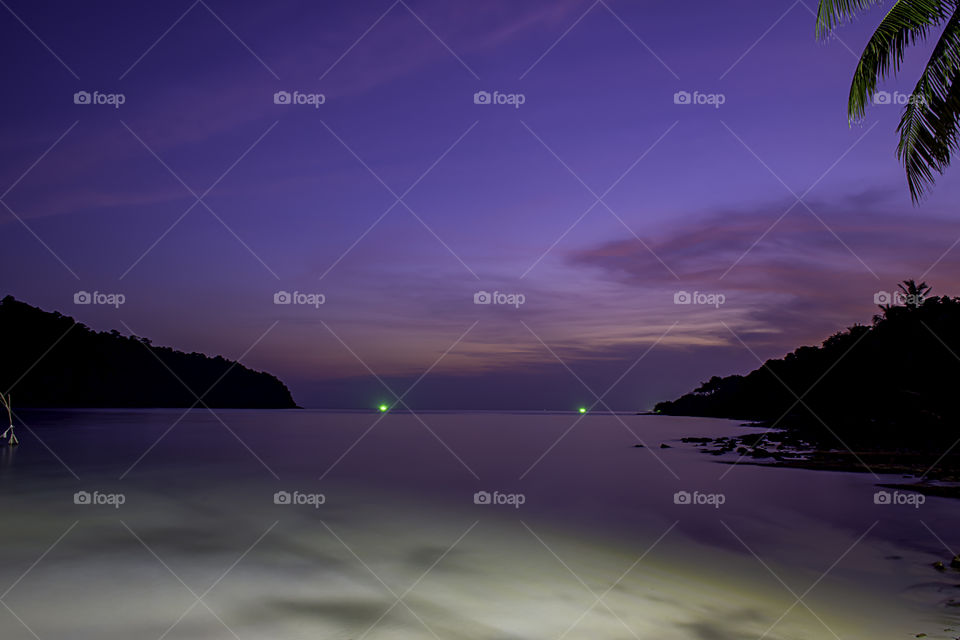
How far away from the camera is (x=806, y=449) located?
3247 centimetres

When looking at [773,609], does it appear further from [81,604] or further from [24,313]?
[24,313]

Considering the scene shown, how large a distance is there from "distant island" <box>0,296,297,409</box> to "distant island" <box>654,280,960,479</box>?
166 feet

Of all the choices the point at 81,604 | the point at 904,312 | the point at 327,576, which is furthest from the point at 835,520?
the point at 904,312

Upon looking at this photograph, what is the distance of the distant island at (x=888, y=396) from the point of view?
29.0 m
